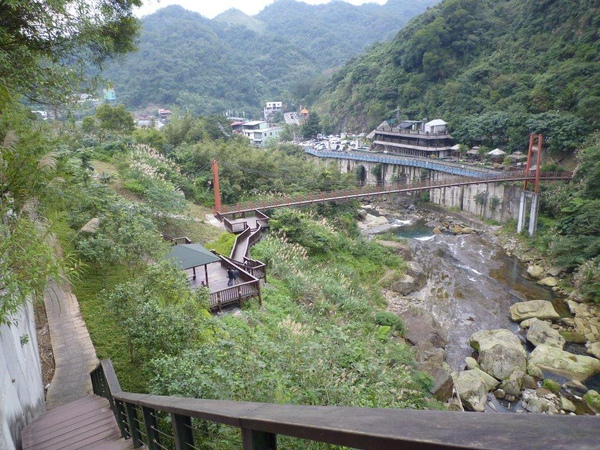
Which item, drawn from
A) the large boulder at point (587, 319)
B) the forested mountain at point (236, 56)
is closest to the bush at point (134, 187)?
the large boulder at point (587, 319)

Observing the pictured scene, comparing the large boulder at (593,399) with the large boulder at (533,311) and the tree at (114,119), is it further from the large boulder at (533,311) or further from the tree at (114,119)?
the tree at (114,119)

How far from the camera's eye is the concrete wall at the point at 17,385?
3.39 metres

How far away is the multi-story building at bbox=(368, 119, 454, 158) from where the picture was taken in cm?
3491

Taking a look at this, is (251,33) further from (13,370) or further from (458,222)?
(13,370)

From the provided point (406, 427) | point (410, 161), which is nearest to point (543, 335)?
point (406, 427)

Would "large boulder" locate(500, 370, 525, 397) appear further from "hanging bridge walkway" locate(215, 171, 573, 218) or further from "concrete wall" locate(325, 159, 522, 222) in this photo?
"concrete wall" locate(325, 159, 522, 222)

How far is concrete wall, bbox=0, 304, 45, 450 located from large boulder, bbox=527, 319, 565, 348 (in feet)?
43.1

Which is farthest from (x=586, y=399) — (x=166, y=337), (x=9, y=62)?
(x=9, y=62)

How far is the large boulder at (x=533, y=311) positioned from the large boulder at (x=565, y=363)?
233 cm

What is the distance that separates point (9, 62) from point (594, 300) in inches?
709

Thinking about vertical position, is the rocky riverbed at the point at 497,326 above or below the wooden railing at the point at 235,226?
below

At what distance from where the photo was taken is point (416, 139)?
36.7 metres

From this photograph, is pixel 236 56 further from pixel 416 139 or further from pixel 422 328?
pixel 422 328

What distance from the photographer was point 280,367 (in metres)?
5.28
